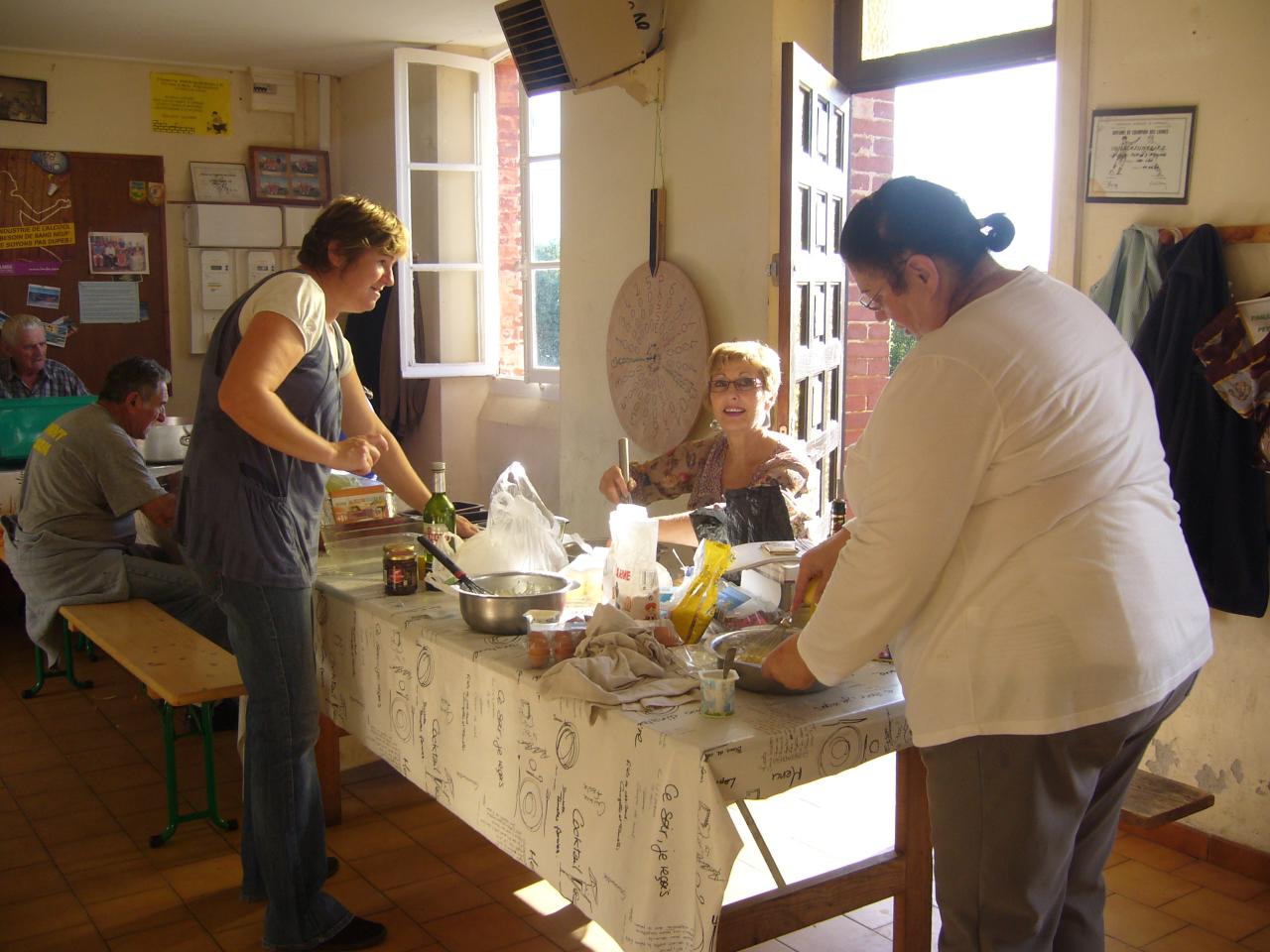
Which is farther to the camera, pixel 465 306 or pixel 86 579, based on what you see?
pixel 465 306

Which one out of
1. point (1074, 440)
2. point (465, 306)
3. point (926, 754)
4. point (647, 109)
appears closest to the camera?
point (1074, 440)

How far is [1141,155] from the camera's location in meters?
2.96

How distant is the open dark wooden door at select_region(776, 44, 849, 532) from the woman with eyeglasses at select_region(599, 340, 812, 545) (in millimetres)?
412

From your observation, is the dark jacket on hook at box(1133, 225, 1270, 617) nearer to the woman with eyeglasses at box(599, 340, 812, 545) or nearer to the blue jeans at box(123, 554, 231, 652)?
the woman with eyeglasses at box(599, 340, 812, 545)

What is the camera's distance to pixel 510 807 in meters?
2.05

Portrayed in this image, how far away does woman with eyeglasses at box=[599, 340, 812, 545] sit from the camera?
3.12 m

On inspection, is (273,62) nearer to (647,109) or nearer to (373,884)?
(647,109)

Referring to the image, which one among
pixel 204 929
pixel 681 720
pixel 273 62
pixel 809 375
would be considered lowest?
pixel 204 929

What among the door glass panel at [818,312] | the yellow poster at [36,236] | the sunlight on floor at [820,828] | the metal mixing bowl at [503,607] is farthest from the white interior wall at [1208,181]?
the yellow poster at [36,236]

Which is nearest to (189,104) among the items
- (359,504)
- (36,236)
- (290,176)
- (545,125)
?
(290,176)

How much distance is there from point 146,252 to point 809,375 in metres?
4.18


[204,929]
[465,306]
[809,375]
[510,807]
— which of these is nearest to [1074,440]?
[510,807]

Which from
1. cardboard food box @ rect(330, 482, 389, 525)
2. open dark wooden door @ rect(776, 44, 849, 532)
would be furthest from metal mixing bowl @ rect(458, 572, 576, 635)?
open dark wooden door @ rect(776, 44, 849, 532)

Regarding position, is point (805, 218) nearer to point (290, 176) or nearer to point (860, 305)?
point (860, 305)
